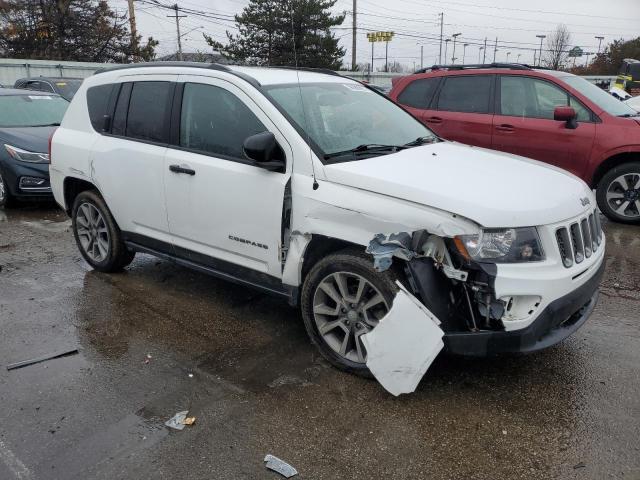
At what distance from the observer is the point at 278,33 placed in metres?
12.2

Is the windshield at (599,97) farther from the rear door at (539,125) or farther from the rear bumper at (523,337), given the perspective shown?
the rear bumper at (523,337)

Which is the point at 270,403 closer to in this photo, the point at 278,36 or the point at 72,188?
the point at 72,188

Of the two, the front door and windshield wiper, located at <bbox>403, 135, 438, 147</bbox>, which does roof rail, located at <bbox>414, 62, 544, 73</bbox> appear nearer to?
windshield wiper, located at <bbox>403, 135, 438, 147</bbox>

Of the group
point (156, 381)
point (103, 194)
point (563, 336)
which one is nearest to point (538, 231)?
point (563, 336)

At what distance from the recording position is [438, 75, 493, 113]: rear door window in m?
7.44

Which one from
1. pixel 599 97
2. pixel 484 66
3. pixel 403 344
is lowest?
pixel 403 344

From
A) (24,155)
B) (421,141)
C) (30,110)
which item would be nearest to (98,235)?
(421,141)

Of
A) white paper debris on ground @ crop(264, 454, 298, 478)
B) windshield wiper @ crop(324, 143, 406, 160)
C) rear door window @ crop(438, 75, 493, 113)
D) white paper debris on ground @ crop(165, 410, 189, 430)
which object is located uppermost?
rear door window @ crop(438, 75, 493, 113)

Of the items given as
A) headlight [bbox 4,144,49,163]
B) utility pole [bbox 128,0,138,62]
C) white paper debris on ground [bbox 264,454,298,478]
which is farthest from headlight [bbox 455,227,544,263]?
utility pole [bbox 128,0,138,62]

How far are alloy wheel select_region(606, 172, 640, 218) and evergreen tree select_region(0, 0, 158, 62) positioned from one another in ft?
113

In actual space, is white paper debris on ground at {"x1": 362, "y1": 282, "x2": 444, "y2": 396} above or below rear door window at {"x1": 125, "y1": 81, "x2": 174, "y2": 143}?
below

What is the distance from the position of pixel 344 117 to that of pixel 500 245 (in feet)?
5.30

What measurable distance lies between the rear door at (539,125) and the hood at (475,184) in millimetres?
3403

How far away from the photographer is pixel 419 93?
26.1 ft
